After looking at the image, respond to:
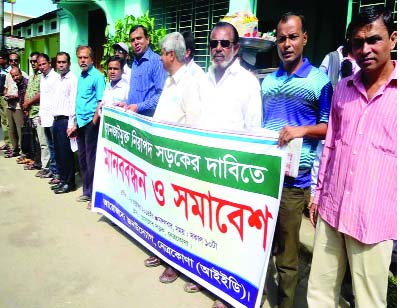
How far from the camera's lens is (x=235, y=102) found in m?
2.41

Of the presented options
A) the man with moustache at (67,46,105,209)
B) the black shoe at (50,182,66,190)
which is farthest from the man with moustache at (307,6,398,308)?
the black shoe at (50,182,66,190)

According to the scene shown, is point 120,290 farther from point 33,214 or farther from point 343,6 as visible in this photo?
point 343,6

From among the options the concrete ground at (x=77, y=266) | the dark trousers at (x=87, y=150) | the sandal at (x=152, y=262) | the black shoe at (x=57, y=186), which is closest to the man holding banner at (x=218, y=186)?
the sandal at (x=152, y=262)

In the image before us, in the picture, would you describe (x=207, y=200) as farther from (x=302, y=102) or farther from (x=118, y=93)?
(x=118, y=93)

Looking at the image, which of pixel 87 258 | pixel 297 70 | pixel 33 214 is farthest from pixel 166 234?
pixel 33 214

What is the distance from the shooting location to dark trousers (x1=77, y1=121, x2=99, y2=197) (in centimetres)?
452

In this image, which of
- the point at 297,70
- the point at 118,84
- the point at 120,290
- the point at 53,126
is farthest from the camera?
the point at 53,126

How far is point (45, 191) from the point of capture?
205 inches

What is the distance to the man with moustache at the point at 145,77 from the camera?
3.66 metres

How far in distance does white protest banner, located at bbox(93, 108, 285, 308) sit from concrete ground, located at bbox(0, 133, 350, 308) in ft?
0.71

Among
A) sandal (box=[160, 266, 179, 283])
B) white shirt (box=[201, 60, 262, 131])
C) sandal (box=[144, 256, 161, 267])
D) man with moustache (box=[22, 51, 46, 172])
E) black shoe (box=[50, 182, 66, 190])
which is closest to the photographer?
white shirt (box=[201, 60, 262, 131])

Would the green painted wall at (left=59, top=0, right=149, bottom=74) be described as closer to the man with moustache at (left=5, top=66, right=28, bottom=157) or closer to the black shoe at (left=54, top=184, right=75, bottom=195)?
the man with moustache at (left=5, top=66, right=28, bottom=157)

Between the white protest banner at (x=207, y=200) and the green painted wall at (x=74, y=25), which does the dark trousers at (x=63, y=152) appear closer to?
the white protest banner at (x=207, y=200)

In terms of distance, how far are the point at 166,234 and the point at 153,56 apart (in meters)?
1.83
